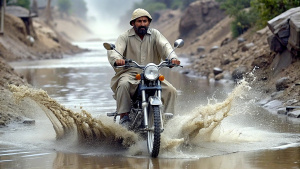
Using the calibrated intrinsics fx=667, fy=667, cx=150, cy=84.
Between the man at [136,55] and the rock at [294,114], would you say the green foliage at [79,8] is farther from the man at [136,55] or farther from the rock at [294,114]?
the man at [136,55]

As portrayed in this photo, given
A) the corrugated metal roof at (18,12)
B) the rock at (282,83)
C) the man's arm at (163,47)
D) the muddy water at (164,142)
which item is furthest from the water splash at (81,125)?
the corrugated metal roof at (18,12)

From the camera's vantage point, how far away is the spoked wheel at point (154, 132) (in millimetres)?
7715

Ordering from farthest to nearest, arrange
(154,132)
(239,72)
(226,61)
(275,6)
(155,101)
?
1. (226,61)
2. (275,6)
3. (239,72)
4. (155,101)
5. (154,132)

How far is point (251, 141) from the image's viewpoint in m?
9.15

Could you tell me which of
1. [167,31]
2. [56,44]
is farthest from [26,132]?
[167,31]

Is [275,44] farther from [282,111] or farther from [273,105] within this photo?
[282,111]

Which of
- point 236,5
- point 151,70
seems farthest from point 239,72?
point 236,5

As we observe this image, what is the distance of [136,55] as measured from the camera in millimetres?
8969

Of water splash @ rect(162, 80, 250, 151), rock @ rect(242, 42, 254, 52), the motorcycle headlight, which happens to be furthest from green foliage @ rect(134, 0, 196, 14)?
the motorcycle headlight

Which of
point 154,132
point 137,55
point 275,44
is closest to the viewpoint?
point 154,132

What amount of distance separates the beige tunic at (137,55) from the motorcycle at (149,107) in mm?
145

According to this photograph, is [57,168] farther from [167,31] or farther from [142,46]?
[167,31]

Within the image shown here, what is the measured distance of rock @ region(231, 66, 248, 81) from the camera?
1925cm

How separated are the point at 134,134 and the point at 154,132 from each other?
88 centimetres
